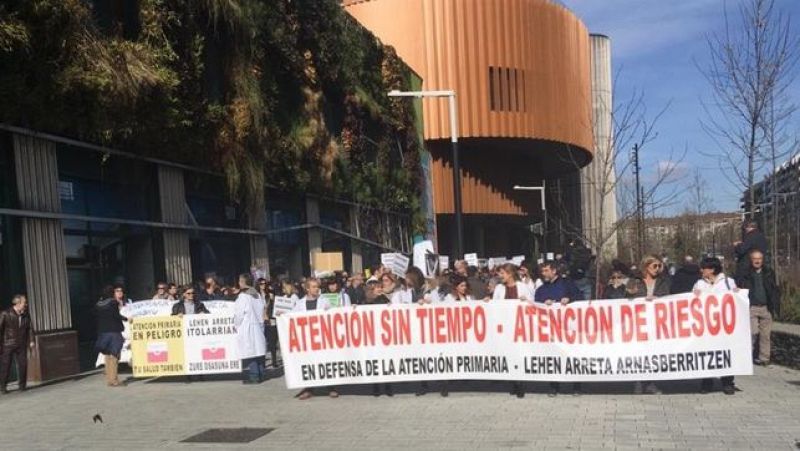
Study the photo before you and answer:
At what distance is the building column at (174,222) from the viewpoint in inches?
683

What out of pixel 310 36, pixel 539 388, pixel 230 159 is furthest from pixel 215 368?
pixel 310 36

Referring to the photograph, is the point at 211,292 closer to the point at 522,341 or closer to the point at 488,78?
the point at 522,341

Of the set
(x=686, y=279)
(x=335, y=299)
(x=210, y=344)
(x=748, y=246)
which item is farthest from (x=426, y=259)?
(x=686, y=279)

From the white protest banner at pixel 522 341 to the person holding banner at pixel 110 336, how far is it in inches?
141

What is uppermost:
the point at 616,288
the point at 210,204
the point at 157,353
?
the point at 210,204

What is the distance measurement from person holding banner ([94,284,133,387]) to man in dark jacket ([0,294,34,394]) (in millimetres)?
1054

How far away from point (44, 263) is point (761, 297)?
1157cm

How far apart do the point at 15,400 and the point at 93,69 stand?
219 inches

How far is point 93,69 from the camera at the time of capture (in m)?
13.9

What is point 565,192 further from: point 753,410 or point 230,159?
point 753,410

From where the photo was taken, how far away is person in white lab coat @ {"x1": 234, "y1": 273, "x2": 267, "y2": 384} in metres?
12.4

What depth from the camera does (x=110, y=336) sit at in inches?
512

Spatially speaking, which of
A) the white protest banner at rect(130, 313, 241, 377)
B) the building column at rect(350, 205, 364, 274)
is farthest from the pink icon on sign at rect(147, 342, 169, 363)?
the building column at rect(350, 205, 364, 274)

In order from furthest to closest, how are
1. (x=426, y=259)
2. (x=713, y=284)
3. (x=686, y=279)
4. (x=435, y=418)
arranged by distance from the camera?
(x=426, y=259) < (x=686, y=279) < (x=713, y=284) < (x=435, y=418)
